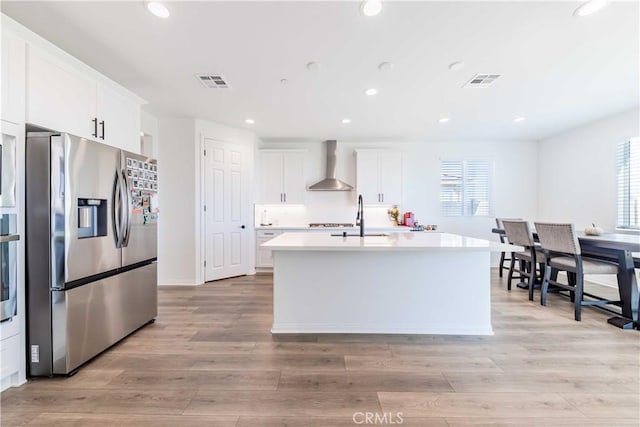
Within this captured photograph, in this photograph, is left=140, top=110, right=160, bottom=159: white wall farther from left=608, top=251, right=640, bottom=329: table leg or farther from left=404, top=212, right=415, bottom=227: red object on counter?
left=608, top=251, right=640, bottom=329: table leg

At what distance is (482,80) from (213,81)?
293 centimetres

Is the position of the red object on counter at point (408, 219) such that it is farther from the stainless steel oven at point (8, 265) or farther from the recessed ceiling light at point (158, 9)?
the stainless steel oven at point (8, 265)

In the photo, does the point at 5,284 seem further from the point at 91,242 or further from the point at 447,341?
the point at 447,341

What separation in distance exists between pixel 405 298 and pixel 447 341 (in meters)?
0.50

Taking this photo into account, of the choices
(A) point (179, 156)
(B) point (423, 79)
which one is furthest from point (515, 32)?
(A) point (179, 156)

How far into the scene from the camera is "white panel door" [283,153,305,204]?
18.5ft

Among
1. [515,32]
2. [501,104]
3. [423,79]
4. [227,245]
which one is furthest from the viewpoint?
[227,245]

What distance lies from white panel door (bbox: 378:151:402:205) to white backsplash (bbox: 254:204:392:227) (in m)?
0.38

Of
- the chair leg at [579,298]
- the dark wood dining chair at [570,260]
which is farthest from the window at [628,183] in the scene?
the chair leg at [579,298]

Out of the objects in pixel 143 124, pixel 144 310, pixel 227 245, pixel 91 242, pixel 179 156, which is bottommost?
pixel 144 310

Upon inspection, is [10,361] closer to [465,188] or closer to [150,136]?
[150,136]

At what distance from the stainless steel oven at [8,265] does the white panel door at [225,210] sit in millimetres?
2713

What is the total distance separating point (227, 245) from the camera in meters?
4.87

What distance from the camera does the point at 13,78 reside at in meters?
1.84
